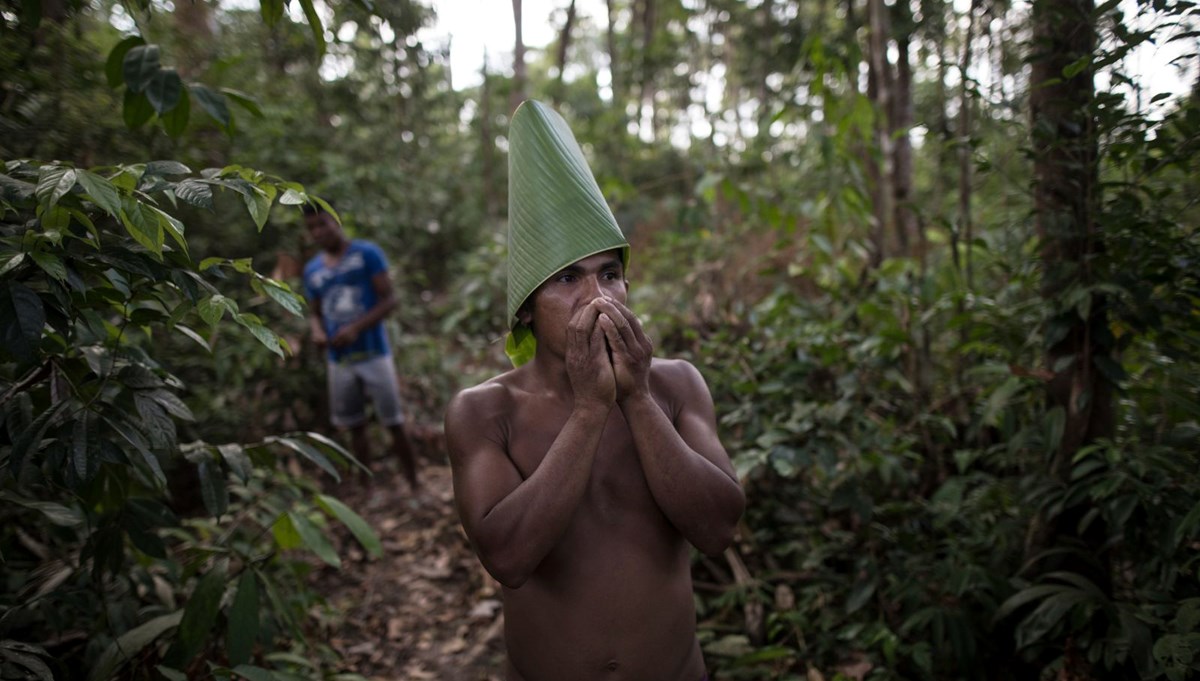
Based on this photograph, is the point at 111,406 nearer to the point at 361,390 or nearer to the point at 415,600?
the point at 415,600

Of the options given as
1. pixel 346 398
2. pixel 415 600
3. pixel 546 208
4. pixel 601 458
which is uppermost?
pixel 546 208

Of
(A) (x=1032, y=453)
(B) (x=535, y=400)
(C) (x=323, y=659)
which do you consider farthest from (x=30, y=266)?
(A) (x=1032, y=453)

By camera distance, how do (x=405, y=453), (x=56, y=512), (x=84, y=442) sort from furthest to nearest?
(x=405, y=453) → (x=56, y=512) → (x=84, y=442)

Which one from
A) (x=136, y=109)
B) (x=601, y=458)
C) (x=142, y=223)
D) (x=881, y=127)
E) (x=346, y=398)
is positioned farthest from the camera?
(x=346, y=398)

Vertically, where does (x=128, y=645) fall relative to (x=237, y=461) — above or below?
below

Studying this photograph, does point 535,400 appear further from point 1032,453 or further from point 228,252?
point 228,252

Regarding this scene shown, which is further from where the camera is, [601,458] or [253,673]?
[253,673]

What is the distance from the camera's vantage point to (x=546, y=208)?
161 cm

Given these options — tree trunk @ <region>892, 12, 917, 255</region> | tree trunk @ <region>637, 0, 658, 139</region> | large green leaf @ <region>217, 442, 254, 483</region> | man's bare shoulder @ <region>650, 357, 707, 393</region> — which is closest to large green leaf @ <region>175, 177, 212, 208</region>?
large green leaf @ <region>217, 442, 254, 483</region>

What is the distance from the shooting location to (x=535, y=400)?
171 cm

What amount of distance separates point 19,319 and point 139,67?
0.67 m

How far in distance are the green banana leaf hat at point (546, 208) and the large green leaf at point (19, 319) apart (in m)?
0.96

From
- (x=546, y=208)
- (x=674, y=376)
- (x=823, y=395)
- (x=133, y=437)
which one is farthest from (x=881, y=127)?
(x=133, y=437)

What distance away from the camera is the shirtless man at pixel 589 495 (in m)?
1.45
